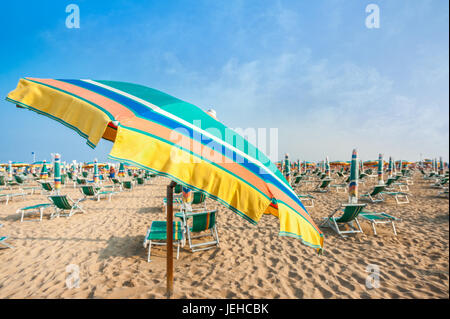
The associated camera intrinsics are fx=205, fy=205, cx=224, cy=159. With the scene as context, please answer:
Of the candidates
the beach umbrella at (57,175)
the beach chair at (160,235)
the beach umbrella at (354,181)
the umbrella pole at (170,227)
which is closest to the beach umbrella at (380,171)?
the beach umbrella at (354,181)

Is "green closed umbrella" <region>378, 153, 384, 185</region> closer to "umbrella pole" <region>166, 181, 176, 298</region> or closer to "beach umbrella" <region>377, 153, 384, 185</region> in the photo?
"beach umbrella" <region>377, 153, 384, 185</region>

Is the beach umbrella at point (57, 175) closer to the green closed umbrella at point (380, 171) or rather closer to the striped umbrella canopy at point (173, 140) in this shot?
the striped umbrella canopy at point (173, 140)

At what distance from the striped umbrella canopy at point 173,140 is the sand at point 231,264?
166 centimetres

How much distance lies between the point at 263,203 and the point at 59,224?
657cm

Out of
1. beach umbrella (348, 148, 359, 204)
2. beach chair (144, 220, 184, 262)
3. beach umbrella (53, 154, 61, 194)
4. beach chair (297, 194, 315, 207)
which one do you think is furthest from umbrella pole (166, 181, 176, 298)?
beach umbrella (53, 154, 61, 194)

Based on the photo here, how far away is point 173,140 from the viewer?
1.16 meters

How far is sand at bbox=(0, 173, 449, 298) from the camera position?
2.62 m

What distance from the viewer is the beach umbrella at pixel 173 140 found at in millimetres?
1104

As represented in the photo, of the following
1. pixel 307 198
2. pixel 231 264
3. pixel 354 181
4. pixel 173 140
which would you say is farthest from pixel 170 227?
pixel 307 198

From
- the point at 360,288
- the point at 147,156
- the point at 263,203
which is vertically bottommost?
the point at 360,288

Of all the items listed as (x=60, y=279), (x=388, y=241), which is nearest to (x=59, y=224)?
(x=60, y=279)

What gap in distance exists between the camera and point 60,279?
9.41 ft
